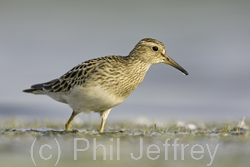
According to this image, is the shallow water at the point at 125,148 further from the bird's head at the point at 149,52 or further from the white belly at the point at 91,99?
the bird's head at the point at 149,52

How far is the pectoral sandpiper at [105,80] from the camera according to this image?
11.3 metres

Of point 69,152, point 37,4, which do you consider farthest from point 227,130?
point 37,4

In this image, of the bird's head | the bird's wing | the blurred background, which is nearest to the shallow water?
the bird's wing

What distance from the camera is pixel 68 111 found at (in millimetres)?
18641

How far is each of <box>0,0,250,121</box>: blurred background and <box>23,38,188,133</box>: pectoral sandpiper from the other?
4.11 meters

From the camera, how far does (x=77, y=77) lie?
1173cm

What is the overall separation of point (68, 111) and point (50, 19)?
15.9 metres

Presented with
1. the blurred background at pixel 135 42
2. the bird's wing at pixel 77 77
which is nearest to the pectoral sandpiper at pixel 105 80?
the bird's wing at pixel 77 77

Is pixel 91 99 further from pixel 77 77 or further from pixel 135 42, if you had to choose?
pixel 135 42

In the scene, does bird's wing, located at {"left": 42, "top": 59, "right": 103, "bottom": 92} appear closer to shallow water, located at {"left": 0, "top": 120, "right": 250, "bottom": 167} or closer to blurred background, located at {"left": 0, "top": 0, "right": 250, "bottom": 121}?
shallow water, located at {"left": 0, "top": 120, "right": 250, "bottom": 167}

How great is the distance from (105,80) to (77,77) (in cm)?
64

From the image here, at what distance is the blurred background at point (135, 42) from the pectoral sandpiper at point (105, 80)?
411 centimetres

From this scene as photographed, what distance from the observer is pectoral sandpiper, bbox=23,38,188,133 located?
11344 mm

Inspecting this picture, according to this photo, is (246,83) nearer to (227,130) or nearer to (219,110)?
(219,110)
